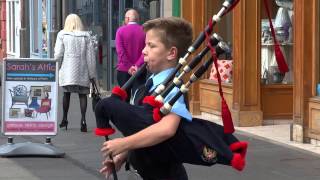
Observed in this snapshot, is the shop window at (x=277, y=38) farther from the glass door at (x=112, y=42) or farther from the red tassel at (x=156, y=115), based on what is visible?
the red tassel at (x=156, y=115)

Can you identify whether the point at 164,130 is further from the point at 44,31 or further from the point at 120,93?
the point at 44,31

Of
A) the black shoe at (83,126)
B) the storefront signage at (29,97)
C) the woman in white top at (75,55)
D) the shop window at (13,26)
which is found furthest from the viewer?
the shop window at (13,26)

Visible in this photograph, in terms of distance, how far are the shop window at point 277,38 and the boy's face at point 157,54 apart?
8.20 metres

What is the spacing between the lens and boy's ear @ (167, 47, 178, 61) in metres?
3.73

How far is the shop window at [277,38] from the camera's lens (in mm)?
11883

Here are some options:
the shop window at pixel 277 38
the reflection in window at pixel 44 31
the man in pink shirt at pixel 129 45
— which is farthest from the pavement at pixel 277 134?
A: the reflection in window at pixel 44 31

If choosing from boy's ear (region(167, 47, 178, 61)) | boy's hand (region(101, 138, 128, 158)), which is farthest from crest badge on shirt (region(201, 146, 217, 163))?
boy's ear (region(167, 47, 178, 61))

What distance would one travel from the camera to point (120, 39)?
1203 cm

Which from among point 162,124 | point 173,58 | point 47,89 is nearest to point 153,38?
point 173,58

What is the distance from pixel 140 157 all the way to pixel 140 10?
43.9 feet

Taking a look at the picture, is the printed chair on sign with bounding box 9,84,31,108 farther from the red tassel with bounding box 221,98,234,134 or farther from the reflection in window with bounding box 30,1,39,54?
the reflection in window with bounding box 30,1,39,54

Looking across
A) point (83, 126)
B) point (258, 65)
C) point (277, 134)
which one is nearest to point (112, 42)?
point (83, 126)

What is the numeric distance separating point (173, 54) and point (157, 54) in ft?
0.25

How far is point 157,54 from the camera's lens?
3.74 m
